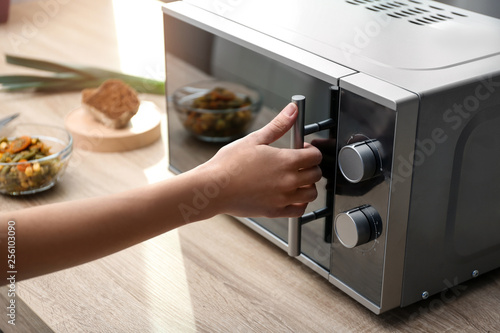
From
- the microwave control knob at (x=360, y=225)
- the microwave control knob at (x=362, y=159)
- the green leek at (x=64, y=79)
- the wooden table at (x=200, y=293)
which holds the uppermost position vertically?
the microwave control knob at (x=362, y=159)

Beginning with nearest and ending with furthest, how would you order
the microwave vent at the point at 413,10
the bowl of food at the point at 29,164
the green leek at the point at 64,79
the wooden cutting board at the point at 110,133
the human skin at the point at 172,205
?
the human skin at the point at 172,205 → the microwave vent at the point at 413,10 → the bowl of food at the point at 29,164 → the wooden cutting board at the point at 110,133 → the green leek at the point at 64,79

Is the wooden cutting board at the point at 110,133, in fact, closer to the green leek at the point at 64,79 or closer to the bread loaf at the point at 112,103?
the bread loaf at the point at 112,103

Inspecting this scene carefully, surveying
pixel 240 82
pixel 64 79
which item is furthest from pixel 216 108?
pixel 64 79

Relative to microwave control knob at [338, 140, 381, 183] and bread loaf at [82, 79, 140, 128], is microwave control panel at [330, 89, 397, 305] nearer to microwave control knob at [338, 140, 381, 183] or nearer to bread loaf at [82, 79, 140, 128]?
microwave control knob at [338, 140, 381, 183]

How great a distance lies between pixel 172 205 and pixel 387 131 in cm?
24

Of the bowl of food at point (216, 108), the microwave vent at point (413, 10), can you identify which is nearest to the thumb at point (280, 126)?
the bowl of food at point (216, 108)

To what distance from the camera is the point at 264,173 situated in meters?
0.77

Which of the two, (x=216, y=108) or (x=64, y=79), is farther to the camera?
(x=64, y=79)

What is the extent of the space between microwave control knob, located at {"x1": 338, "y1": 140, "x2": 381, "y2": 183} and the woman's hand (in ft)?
0.19

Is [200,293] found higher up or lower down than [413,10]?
lower down

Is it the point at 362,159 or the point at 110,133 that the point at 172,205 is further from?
the point at 110,133

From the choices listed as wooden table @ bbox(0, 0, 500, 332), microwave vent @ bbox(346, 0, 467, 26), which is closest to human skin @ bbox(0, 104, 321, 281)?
wooden table @ bbox(0, 0, 500, 332)

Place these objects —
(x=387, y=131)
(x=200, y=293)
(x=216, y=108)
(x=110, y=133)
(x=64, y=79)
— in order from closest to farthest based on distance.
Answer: (x=387, y=131) → (x=200, y=293) → (x=216, y=108) → (x=110, y=133) → (x=64, y=79)

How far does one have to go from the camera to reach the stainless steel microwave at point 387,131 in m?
0.71
